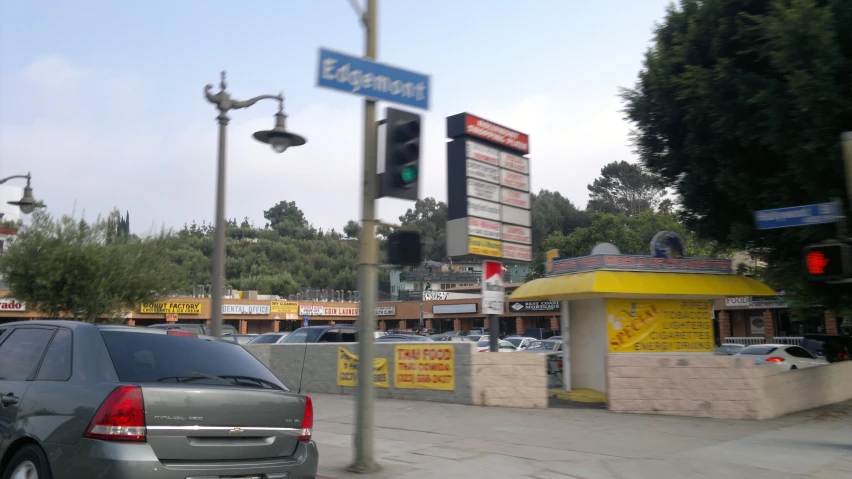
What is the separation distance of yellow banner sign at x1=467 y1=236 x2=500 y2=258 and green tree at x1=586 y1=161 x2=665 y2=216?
72.4m

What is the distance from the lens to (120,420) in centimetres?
487

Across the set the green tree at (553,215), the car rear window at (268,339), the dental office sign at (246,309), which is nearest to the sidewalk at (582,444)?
the car rear window at (268,339)

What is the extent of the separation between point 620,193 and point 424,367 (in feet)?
256

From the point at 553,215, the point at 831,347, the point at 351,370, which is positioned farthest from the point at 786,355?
the point at 553,215

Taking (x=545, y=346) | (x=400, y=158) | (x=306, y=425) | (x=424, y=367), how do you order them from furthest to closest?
(x=545, y=346) < (x=424, y=367) < (x=400, y=158) < (x=306, y=425)

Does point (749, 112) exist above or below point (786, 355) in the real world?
above

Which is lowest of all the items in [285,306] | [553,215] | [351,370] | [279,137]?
[351,370]

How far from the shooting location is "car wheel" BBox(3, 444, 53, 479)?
206 inches

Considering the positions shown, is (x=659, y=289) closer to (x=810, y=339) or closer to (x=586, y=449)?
(x=586, y=449)

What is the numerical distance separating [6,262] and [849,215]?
21.7m

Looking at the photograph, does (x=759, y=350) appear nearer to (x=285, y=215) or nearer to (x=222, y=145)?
(x=222, y=145)

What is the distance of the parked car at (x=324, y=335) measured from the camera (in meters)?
20.5

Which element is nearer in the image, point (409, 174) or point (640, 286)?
point (409, 174)

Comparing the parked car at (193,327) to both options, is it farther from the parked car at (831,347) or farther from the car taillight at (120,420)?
the parked car at (831,347)
